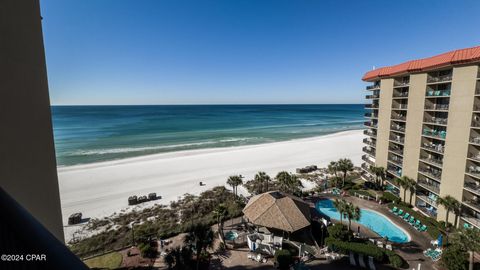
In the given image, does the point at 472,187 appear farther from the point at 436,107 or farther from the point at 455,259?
the point at 436,107

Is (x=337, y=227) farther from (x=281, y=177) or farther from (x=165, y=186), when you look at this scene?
(x=165, y=186)

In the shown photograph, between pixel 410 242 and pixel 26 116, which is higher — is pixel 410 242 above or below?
A: below

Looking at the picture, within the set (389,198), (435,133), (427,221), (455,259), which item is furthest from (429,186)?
(455,259)

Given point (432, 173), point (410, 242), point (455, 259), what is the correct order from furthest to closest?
point (432, 173)
point (410, 242)
point (455, 259)

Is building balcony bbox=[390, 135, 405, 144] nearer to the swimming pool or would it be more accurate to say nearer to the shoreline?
the swimming pool

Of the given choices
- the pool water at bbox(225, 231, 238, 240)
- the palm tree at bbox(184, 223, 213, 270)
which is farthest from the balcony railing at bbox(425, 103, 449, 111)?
the palm tree at bbox(184, 223, 213, 270)

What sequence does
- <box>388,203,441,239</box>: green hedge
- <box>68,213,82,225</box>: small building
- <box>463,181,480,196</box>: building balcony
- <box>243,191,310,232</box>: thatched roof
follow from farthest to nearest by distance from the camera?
<box>68,213,82,225</box>: small building → <box>388,203,441,239</box>: green hedge → <box>243,191,310,232</box>: thatched roof → <box>463,181,480,196</box>: building balcony
